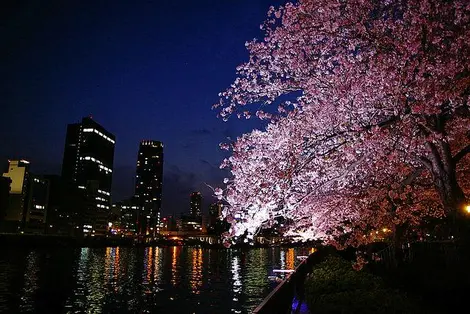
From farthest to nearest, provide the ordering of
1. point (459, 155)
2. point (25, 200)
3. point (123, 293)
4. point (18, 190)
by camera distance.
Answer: point (25, 200)
point (18, 190)
point (123, 293)
point (459, 155)

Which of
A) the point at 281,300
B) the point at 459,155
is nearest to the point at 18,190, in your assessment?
the point at 281,300

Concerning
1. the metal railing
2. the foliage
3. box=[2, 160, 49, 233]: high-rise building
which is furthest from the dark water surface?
box=[2, 160, 49, 233]: high-rise building

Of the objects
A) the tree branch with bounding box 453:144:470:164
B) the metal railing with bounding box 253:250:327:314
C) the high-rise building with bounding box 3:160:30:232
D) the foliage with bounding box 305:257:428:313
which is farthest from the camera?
the high-rise building with bounding box 3:160:30:232

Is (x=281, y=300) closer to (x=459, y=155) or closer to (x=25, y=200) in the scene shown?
(x=459, y=155)

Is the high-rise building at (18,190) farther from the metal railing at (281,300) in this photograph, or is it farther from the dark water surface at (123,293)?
the metal railing at (281,300)

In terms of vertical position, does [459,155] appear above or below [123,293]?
above

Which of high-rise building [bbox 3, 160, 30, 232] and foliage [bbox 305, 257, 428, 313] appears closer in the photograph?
foliage [bbox 305, 257, 428, 313]

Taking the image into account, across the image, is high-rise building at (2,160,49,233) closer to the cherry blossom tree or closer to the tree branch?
the cherry blossom tree

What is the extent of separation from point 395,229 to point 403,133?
14.4 metres

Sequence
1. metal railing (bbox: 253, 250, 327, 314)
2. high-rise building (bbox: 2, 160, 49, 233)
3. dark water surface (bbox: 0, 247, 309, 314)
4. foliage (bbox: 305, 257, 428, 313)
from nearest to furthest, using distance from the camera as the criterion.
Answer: metal railing (bbox: 253, 250, 327, 314), foliage (bbox: 305, 257, 428, 313), dark water surface (bbox: 0, 247, 309, 314), high-rise building (bbox: 2, 160, 49, 233)

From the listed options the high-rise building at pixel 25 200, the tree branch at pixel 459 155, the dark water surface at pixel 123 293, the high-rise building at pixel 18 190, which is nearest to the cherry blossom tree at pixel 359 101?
the tree branch at pixel 459 155

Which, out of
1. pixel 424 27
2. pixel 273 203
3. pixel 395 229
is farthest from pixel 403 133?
pixel 395 229

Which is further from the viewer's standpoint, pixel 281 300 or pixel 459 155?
pixel 281 300

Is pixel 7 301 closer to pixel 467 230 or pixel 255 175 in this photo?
pixel 255 175
